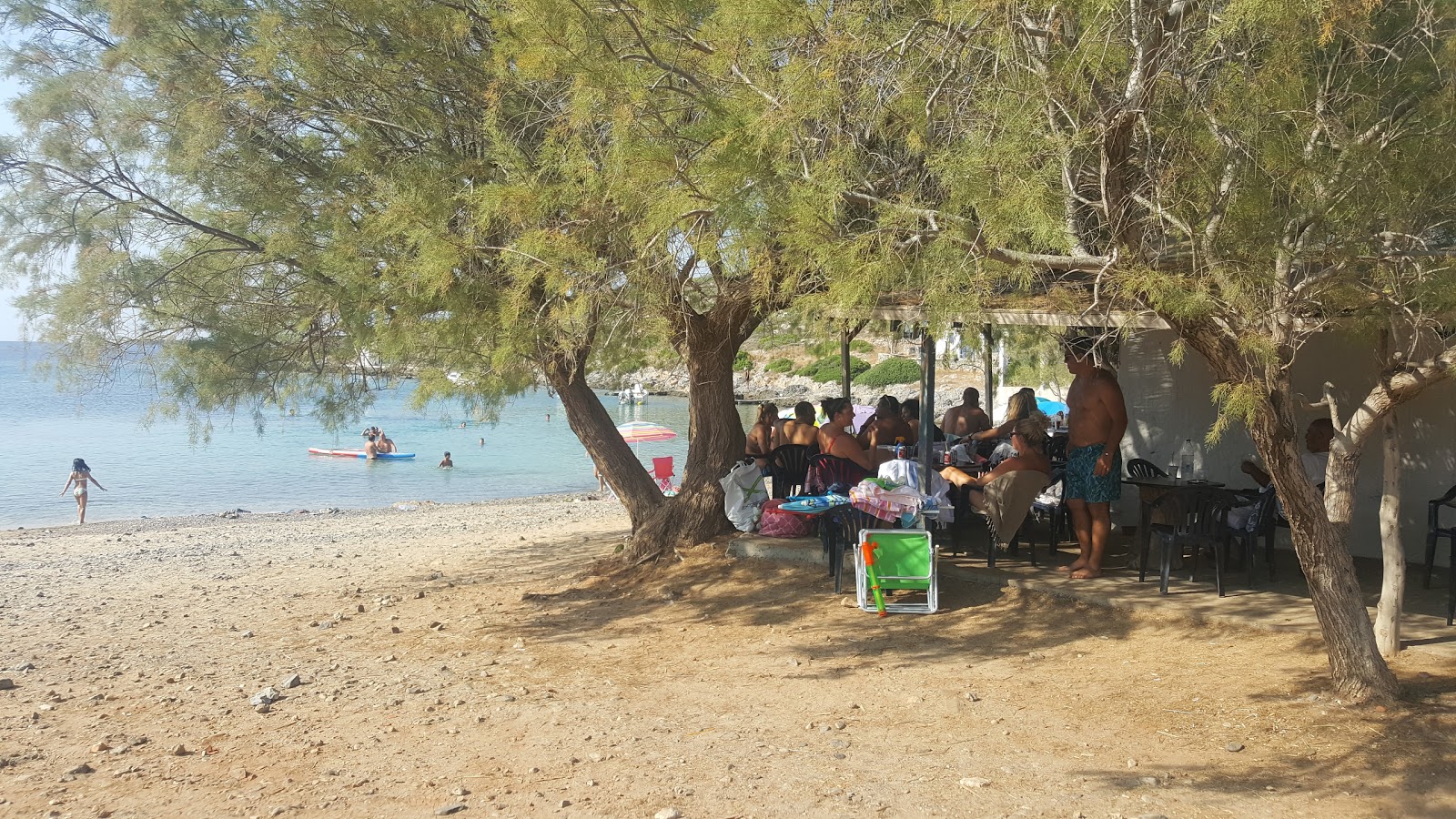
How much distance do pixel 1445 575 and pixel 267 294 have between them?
368 inches

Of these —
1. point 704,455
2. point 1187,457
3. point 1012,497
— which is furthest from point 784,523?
point 1187,457

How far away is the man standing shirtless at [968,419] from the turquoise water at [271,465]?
25.1 ft

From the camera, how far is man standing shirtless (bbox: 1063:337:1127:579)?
7473 mm

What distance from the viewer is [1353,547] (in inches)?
336

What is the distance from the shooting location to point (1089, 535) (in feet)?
25.8

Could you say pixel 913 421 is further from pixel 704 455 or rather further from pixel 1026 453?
pixel 1026 453

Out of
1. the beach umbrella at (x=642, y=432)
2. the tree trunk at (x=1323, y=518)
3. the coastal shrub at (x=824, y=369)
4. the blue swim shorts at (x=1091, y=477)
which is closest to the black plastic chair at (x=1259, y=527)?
the blue swim shorts at (x=1091, y=477)

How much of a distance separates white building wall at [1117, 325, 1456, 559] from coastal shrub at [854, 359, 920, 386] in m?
36.2

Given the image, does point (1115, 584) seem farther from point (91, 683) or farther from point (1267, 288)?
point (91, 683)

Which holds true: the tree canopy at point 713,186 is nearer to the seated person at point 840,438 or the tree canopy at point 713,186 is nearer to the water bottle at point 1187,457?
the seated person at point 840,438

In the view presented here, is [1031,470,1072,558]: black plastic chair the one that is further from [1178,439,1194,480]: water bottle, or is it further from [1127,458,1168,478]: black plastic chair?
[1178,439,1194,480]: water bottle

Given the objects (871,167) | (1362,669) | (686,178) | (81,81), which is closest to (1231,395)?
(1362,669)

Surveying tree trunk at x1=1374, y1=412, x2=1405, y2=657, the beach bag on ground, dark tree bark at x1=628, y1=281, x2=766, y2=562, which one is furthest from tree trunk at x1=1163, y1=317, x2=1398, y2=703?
dark tree bark at x1=628, y1=281, x2=766, y2=562

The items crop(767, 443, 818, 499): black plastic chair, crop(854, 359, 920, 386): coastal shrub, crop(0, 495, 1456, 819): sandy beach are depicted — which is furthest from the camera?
crop(854, 359, 920, 386): coastal shrub
